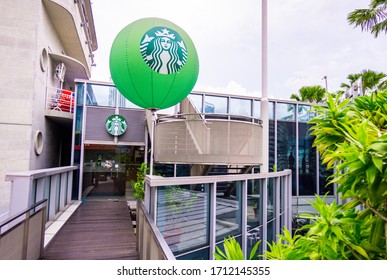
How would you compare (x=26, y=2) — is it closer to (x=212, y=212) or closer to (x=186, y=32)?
(x=186, y=32)

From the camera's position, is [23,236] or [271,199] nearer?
[23,236]

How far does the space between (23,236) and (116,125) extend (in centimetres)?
723

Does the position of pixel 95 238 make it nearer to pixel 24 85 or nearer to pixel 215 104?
pixel 24 85

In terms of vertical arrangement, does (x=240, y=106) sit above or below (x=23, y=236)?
above

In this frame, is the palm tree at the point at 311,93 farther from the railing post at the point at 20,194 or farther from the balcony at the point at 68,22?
the railing post at the point at 20,194

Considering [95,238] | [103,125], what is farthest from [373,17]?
[95,238]

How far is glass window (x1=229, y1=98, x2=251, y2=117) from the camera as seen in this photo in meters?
11.9

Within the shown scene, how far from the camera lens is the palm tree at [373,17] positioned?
27.5 feet

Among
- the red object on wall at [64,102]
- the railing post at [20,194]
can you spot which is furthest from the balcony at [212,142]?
the red object on wall at [64,102]

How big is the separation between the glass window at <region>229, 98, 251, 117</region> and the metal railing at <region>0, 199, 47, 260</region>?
926cm

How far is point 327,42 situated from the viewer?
4.00m

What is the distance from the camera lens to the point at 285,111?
12.6 metres

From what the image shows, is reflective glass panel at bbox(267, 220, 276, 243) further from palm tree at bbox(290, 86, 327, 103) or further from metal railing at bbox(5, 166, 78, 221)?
palm tree at bbox(290, 86, 327, 103)

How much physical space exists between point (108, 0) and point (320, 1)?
10.8 feet
